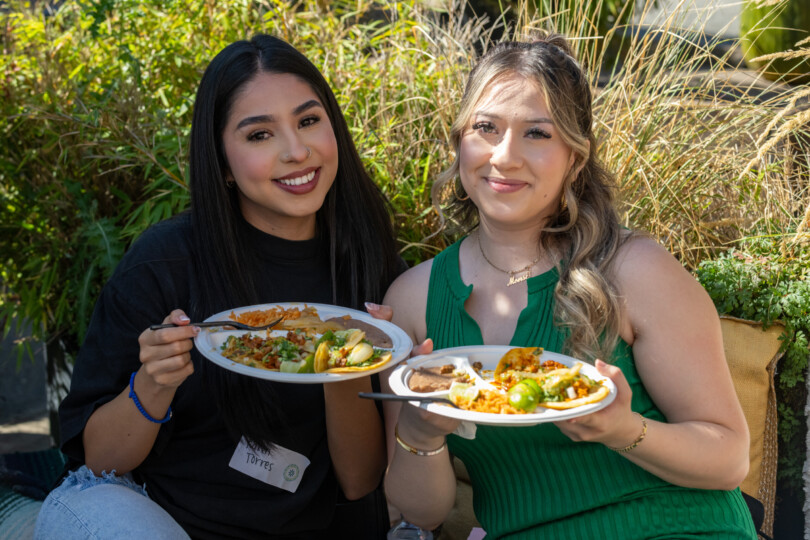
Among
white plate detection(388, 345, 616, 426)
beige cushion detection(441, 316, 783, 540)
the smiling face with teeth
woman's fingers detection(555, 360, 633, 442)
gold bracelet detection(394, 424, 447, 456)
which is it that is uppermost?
the smiling face with teeth

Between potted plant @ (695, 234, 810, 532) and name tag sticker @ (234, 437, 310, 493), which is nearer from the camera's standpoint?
name tag sticker @ (234, 437, 310, 493)

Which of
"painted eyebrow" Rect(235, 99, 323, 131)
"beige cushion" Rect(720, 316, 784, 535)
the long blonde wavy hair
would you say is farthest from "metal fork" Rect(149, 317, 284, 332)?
"beige cushion" Rect(720, 316, 784, 535)

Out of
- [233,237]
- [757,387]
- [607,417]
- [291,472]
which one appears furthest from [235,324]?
[757,387]

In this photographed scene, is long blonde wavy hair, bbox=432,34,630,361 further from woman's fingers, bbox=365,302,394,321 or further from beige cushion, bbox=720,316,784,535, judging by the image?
beige cushion, bbox=720,316,784,535

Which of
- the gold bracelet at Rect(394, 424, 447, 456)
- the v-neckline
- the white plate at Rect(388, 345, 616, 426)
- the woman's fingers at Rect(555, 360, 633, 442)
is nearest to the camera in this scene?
the white plate at Rect(388, 345, 616, 426)

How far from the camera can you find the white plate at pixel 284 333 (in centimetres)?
187

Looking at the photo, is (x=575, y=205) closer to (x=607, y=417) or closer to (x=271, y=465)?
(x=607, y=417)

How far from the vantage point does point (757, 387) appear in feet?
9.12

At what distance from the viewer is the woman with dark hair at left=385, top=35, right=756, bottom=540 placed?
2.11 meters

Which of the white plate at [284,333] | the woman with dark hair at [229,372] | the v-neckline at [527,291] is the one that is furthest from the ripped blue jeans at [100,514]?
the v-neckline at [527,291]

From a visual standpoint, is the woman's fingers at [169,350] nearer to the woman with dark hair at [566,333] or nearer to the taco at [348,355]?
the taco at [348,355]

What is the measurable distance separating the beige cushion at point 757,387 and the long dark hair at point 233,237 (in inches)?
52.1

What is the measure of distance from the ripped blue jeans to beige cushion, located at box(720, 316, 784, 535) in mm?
1988

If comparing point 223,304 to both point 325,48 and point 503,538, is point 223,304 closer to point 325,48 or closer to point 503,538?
point 503,538
